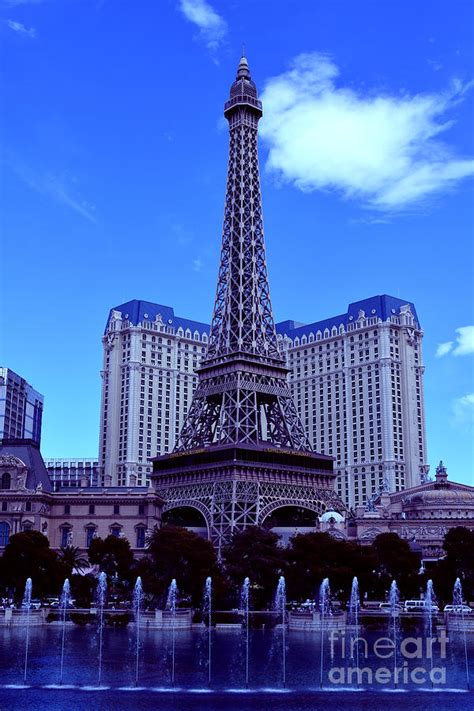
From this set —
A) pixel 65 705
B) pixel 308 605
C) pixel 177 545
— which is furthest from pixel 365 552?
pixel 65 705

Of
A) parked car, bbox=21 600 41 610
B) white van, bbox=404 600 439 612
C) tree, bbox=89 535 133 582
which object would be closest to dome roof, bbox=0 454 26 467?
tree, bbox=89 535 133 582

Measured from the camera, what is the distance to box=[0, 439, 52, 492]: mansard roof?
155250 mm

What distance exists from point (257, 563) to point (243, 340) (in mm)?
60703

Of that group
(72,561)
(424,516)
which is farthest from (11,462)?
(424,516)

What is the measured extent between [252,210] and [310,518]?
63610 millimetres

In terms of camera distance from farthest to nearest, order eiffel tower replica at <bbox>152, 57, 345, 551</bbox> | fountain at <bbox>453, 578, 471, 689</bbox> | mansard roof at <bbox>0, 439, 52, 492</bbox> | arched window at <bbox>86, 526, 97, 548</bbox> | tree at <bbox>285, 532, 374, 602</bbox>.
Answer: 1. arched window at <bbox>86, 526, 97, 548</bbox>
2. mansard roof at <bbox>0, 439, 52, 492</bbox>
3. eiffel tower replica at <bbox>152, 57, 345, 551</bbox>
4. tree at <bbox>285, 532, 374, 602</bbox>
5. fountain at <bbox>453, 578, 471, 689</bbox>

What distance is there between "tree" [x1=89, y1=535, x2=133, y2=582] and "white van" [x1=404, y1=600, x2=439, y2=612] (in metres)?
40.5

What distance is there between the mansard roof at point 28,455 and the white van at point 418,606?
2775 inches

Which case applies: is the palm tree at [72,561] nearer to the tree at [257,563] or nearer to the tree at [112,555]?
the tree at [112,555]

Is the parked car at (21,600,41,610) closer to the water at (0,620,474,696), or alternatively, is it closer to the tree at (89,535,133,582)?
the tree at (89,535,133,582)

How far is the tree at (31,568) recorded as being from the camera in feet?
357

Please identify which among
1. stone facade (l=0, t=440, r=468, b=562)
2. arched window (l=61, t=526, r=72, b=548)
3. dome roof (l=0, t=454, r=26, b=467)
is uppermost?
dome roof (l=0, t=454, r=26, b=467)

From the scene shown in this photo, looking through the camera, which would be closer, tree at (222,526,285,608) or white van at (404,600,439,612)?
tree at (222,526,285,608)

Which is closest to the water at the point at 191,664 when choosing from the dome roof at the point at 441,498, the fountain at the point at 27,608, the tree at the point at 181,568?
the fountain at the point at 27,608
